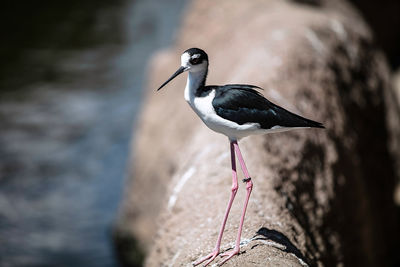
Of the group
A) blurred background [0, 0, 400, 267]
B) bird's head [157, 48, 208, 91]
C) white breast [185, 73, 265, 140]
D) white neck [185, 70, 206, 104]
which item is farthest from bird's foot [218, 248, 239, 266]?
blurred background [0, 0, 400, 267]

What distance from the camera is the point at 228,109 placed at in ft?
10.9

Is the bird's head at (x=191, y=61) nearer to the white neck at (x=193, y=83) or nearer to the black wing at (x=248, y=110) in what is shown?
the white neck at (x=193, y=83)

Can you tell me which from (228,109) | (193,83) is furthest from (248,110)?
(193,83)

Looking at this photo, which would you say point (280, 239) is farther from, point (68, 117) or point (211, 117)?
point (68, 117)

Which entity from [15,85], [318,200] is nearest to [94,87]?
[15,85]

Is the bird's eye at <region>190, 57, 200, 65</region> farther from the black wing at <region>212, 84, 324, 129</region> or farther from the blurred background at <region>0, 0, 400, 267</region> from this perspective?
the blurred background at <region>0, 0, 400, 267</region>

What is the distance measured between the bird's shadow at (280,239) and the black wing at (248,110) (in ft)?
2.35

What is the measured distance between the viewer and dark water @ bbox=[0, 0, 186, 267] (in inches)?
359

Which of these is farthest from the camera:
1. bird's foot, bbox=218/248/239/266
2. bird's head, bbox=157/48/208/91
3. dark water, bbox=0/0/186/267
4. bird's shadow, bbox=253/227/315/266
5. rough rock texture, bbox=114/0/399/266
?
dark water, bbox=0/0/186/267

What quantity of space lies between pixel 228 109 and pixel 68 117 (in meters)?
9.32

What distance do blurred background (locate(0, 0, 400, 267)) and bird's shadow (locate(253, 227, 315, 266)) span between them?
16.8ft

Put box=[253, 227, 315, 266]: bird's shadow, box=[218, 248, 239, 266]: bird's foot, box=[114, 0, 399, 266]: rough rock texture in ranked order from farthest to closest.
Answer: box=[114, 0, 399, 266]: rough rock texture
box=[253, 227, 315, 266]: bird's shadow
box=[218, 248, 239, 266]: bird's foot

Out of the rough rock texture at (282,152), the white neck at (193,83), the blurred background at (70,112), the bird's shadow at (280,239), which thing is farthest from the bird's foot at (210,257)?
Result: the blurred background at (70,112)

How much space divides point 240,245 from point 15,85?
10.8 m
